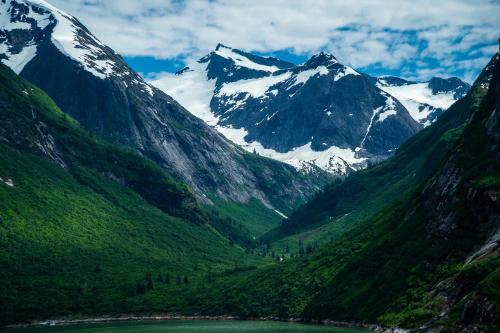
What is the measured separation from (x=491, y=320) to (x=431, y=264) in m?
85.1

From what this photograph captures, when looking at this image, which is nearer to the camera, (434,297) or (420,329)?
(420,329)

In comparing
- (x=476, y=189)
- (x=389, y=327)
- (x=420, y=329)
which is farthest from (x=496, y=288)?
(x=476, y=189)

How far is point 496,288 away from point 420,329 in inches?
1573

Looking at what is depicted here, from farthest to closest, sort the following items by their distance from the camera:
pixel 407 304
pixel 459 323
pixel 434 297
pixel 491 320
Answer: pixel 407 304 < pixel 434 297 < pixel 459 323 < pixel 491 320

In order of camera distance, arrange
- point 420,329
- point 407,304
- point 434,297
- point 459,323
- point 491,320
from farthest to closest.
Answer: point 407,304 < point 434,297 < point 420,329 < point 459,323 < point 491,320

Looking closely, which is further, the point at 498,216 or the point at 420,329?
the point at 498,216

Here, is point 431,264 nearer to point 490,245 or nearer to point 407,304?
point 407,304

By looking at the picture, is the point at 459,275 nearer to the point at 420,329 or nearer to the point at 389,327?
the point at 420,329

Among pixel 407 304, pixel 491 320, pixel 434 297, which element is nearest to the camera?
pixel 491 320

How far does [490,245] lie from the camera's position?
160250mm

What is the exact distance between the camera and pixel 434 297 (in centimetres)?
17425

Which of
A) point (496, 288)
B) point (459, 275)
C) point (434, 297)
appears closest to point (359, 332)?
point (434, 297)

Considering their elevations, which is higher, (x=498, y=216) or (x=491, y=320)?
(x=498, y=216)

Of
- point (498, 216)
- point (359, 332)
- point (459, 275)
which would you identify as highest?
point (498, 216)
